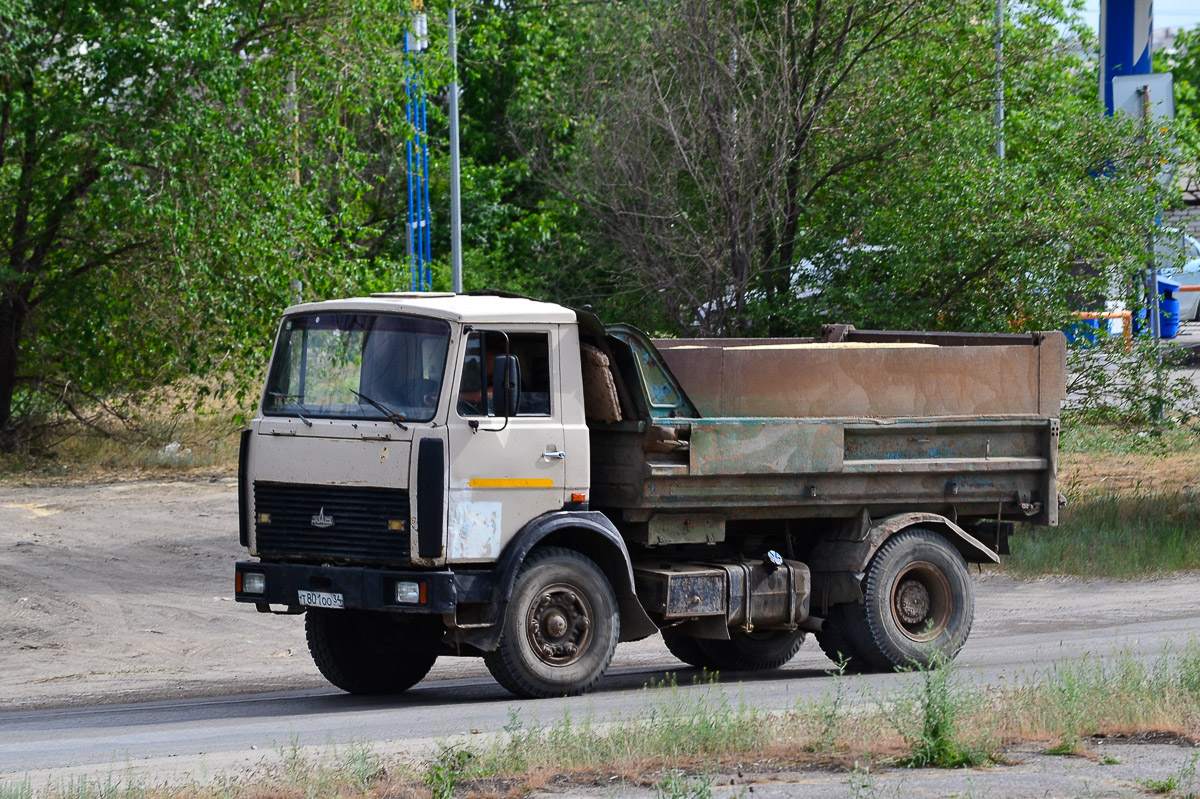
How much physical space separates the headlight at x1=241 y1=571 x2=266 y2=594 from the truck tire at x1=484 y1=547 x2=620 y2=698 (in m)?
1.49

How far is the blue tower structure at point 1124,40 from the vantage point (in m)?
19.7

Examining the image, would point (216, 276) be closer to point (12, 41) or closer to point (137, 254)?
point (137, 254)

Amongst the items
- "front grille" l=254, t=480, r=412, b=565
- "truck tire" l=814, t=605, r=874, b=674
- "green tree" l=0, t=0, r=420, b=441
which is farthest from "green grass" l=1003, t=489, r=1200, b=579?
"green tree" l=0, t=0, r=420, b=441

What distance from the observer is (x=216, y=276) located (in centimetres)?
2022

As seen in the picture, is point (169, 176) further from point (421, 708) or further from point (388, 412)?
point (421, 708)

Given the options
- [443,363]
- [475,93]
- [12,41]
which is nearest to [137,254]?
[12,41]

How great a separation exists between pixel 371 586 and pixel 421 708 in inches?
39.9

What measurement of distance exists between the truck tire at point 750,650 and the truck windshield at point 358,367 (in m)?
3.56

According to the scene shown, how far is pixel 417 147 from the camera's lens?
25000 mm

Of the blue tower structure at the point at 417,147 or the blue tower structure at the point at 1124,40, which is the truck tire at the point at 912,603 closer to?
the blue tower structure at the point at 1124,40

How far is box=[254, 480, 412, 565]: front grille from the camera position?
9055 mm

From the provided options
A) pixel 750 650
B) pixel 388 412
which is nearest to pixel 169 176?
pixel 750 650

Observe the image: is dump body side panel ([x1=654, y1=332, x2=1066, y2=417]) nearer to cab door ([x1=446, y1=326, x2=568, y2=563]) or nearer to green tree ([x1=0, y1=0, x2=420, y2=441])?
cab door ([x1=446, y1=326, x2=568, y2=563])

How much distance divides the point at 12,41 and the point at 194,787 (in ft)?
47.9
